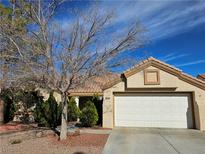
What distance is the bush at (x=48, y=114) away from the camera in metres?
15.3

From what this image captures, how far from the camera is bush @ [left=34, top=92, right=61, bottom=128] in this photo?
15262 mm

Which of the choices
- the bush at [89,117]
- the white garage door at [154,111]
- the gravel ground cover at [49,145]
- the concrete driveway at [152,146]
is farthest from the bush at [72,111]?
the concrete driveway at [152,146]

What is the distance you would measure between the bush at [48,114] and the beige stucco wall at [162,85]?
365cm

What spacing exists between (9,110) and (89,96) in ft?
23.7

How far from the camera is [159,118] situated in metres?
15.9

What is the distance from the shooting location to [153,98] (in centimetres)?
1620

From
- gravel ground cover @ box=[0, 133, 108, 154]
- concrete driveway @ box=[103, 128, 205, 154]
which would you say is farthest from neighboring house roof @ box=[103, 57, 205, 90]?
gravel ground cover @ box=[0, 133, 108, 154]

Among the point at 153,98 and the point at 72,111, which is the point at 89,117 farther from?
the point at 153,98

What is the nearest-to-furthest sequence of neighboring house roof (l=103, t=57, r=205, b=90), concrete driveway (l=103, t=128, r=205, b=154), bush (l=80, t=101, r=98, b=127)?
1. concrete driveway (l=103, t=128, r=205, b=154)
2. neighboring house roof (l=103, t=57, r=205, b=90)
3. bush (l=80, t=101, r=98, b=127)

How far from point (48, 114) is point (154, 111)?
7891 mm

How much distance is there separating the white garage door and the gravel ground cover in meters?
5.40

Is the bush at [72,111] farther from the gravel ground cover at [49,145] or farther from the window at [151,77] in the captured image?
the gravel ground cover at [49,145]

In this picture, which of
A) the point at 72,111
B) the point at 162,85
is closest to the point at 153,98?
the point at 162,85

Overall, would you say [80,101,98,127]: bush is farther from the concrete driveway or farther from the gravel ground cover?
the concrete driveway
